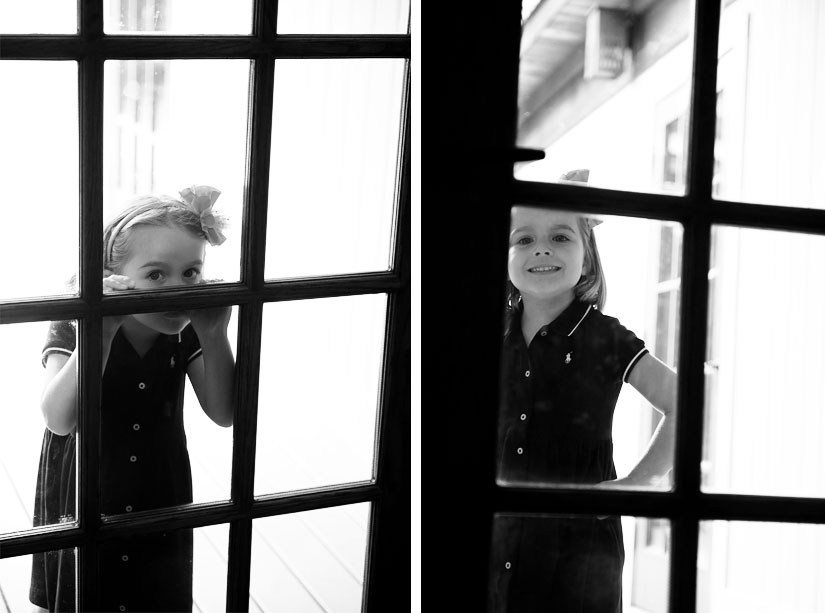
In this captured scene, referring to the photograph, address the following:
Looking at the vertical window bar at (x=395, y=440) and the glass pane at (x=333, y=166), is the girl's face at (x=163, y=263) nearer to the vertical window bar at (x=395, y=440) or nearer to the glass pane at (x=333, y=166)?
the glass pane at (x=333, y=166)

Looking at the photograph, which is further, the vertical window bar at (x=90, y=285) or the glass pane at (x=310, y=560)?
the glass pane at (x=310, y=560)

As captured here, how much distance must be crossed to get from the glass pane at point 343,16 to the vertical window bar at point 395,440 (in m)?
0.11

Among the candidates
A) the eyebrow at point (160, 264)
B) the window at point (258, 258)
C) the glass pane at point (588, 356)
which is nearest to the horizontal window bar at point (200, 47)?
the window at point (258, 258)

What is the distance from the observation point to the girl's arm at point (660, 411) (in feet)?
3.55

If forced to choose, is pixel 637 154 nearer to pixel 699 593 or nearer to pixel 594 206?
pixel 594 206

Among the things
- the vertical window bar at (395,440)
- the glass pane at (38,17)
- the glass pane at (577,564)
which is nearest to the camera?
the glass pane at (38,17)

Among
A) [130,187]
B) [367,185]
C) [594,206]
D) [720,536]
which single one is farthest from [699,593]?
[130,187]

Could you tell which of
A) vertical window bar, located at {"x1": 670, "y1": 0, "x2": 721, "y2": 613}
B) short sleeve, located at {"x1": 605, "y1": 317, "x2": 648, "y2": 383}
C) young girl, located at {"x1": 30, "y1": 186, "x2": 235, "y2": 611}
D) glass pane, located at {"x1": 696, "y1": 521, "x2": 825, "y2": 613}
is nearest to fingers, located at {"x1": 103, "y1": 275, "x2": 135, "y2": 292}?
young girl, located at {"x1": 30, "y1": 186, "x2": 235, "y2": 611}

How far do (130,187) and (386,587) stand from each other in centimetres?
76

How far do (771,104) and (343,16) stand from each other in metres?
0.65

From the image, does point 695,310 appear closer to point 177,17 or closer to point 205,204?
point 205,204

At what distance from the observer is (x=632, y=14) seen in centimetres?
104

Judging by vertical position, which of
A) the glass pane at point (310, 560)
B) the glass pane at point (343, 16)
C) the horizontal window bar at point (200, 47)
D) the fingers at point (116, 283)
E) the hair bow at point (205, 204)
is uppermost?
the glass pane at point (343, 16)

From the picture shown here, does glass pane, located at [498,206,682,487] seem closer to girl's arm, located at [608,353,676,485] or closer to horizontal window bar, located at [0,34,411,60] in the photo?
girl's arm, located at [608,353,676,485]
